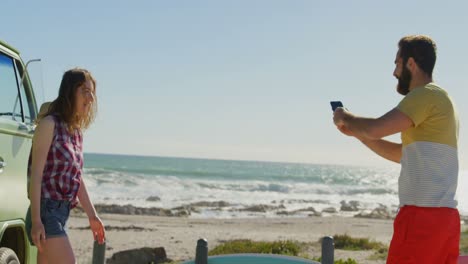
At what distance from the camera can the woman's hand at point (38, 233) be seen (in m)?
3.86

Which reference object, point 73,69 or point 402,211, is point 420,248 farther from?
point 73,69

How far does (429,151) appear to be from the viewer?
3803 mm

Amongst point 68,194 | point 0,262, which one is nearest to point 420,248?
point 68,194

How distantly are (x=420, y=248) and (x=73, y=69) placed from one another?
6.98ft

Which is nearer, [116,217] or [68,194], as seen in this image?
[68,194]

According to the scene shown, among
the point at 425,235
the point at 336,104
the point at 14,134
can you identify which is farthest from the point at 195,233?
the point at 425,235

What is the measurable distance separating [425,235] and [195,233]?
19181 millimetres

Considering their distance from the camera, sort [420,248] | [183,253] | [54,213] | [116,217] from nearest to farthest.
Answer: [420,248] < [54,213] < [183,253] < [116,217]

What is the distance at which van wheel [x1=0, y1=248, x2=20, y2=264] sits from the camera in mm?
4324

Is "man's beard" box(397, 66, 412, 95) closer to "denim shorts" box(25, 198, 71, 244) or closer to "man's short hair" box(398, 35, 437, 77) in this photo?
"man's short hair" box(398, 35, 437, 77)

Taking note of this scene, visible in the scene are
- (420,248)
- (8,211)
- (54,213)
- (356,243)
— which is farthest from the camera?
(356,243)

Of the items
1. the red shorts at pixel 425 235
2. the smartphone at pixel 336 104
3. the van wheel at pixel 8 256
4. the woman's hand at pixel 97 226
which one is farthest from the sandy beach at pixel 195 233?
the smartphone at pixel 336 104

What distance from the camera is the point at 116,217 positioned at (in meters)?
29.1

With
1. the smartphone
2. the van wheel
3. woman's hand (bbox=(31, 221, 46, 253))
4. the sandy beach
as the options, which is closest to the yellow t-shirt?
the smartphone
